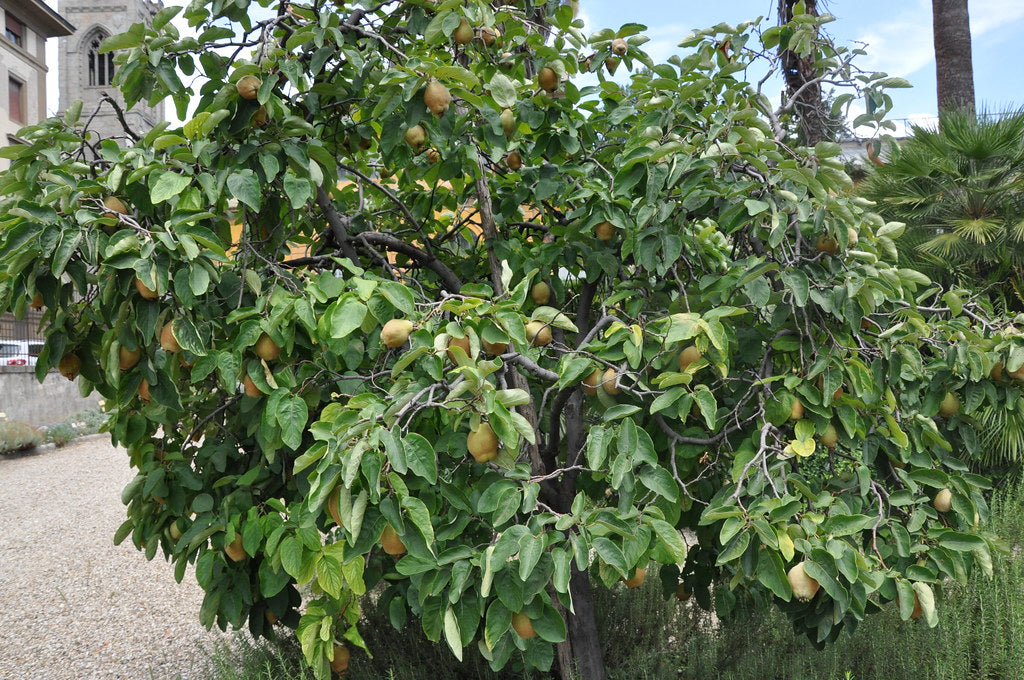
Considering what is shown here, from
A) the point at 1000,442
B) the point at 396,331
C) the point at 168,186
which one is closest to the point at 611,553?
the point at 396,331

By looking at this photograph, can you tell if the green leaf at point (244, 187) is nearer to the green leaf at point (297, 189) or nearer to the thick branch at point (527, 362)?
the green leaf at point (297, 189)

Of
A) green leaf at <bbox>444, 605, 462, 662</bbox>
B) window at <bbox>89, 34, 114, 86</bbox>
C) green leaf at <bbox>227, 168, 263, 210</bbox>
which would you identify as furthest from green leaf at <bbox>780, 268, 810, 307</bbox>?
window at <bbox>89, 34, 114, 86</bbox>

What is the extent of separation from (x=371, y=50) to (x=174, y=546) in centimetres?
190

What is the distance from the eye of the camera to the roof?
28078mm

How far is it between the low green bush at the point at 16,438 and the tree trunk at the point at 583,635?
12.3m

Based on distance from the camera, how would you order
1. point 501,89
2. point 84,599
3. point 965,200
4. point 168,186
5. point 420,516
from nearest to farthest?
point 420,516 → point 168,186 → point 501,89 → point 84,599 → point 965,200

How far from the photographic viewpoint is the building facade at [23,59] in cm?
2706

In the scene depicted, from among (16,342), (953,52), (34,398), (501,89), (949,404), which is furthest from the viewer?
(16,342)

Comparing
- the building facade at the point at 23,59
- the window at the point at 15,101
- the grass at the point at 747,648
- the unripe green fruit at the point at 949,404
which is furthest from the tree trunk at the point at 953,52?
the window at the point at 15,101

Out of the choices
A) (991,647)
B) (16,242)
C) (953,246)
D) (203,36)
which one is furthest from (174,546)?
(953,246)

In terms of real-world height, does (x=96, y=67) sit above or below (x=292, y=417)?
above

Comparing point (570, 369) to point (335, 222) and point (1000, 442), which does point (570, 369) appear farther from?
point (1000, 442)

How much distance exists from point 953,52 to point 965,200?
2482 mm

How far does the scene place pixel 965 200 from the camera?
711 centimetres
